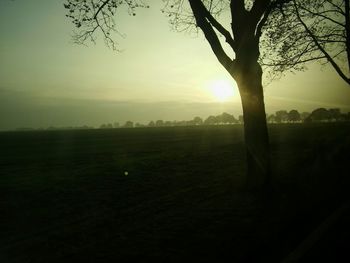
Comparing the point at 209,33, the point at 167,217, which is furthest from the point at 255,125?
the point at 167,217

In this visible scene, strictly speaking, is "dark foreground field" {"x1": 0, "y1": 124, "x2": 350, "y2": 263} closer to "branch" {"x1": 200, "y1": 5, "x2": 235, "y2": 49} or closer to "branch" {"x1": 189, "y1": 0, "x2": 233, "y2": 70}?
"branch" {"x1": 189, "y1": 0, "x2": 233, "y2": 70}

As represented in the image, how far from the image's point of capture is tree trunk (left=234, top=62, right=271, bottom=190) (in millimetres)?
12688

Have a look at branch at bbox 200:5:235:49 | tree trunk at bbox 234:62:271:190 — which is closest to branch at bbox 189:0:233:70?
branch at bbox 200:5:235:49

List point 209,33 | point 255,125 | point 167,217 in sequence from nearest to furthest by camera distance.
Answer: point 167,217 < point 255,125 < point 209,33

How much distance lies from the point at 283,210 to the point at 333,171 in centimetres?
650

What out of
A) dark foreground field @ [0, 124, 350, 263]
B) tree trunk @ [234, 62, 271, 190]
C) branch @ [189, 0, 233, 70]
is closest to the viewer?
dark foreground field @ [0, 124, 350, 263]

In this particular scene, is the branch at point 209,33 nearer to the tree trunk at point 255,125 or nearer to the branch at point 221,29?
the branch at point 221,29

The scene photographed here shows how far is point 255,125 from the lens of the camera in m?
12.9

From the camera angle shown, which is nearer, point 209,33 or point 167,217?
point 167,217

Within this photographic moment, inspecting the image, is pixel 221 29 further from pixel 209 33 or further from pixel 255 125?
pixel 255 125

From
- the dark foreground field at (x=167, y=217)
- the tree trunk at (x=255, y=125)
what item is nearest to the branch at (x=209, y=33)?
the tree trunk at (x=255, y=125)

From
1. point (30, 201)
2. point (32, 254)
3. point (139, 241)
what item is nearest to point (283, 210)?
point (139, 241)

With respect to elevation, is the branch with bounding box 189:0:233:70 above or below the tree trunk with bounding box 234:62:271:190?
above

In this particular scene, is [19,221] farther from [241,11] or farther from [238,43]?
[241,11]
